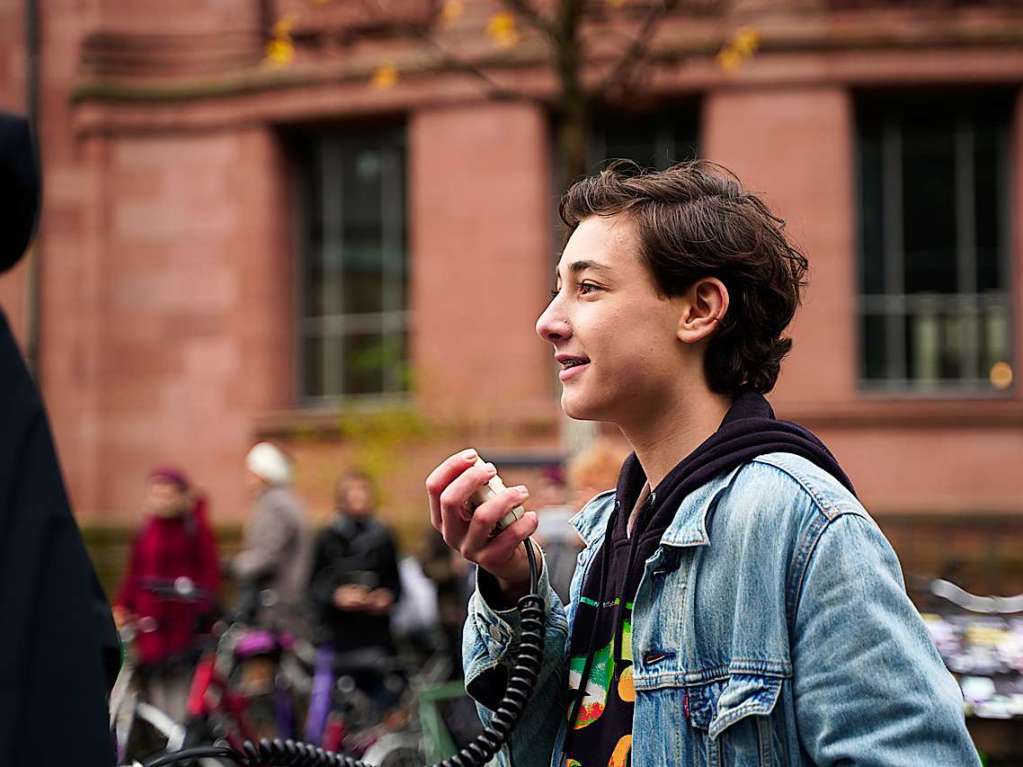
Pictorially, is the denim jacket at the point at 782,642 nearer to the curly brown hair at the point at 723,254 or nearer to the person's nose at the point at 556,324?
the curly brown hair at the point at 723,254

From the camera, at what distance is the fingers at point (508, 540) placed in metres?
2.31

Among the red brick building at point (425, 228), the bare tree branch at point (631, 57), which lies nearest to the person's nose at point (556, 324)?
the bare tree branch at point (631, 57)

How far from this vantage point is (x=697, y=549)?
85.1 inches

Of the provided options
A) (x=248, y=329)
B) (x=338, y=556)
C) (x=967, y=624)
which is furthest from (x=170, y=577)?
(x=248, y=329)

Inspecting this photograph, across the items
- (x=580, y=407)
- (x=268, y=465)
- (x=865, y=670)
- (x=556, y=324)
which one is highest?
(x=556, y=324)

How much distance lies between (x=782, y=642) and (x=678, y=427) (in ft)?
1.52

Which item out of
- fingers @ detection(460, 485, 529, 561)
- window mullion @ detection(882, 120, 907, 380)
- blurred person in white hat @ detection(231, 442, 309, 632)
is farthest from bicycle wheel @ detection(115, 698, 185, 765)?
window mullion @ detection(882, 120, 907, 380)

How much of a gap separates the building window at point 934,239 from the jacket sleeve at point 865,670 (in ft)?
44.9

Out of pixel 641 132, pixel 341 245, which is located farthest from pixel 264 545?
pixel 641 132

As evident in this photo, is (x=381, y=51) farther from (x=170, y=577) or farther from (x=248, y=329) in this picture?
(x=170, y=577)

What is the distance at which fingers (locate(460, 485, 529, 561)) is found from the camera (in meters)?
2.26

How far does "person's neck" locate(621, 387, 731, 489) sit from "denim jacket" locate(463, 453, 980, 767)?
6.8 inches

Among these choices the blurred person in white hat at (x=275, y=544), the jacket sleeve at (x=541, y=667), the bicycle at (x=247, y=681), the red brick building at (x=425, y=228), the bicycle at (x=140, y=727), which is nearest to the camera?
the jacket sleeve at (x=541, y=667)

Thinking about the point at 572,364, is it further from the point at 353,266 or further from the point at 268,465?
the point at 353,266
